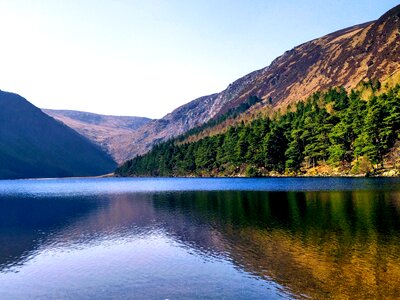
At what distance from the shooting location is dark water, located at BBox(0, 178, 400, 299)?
2731 centimetres

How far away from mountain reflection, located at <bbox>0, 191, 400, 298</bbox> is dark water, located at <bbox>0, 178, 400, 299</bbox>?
4.3 inches

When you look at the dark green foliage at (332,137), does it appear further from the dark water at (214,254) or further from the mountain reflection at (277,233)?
the dark water at (214,254)

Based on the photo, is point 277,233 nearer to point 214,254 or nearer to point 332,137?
point 214,254

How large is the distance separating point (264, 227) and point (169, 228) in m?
13.9

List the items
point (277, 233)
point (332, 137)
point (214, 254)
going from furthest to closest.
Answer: point (332, 137) → point (277, 233) → point (214, 254)

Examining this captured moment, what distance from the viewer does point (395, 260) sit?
31.6m

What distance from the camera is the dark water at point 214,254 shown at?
2731cm

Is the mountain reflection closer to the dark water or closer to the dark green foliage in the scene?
the dark water

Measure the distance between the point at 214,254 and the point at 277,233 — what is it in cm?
1123

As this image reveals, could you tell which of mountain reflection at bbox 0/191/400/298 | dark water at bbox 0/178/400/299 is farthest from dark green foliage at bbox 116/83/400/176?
dark water at bbox 0/178/400/299

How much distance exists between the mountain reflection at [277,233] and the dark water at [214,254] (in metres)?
0.11

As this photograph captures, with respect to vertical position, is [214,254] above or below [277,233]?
below

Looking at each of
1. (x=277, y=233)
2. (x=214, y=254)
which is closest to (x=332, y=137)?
(x=277, y=233)

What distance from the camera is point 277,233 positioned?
4578 cm
